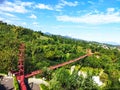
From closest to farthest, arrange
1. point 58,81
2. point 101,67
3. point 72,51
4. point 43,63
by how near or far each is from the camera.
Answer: point 58,81 < point 43,63 < point 101,67 < point 72,51

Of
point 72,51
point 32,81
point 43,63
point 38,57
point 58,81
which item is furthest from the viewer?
point 72,51

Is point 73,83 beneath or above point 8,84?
above

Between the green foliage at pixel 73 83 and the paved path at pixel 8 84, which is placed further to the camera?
the green foliage at pixel 73 83


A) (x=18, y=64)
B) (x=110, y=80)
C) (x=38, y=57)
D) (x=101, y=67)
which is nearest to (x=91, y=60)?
(x=101, y=67)

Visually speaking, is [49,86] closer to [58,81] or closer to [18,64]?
[58,81]

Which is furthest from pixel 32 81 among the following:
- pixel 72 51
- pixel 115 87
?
pixel 72 51

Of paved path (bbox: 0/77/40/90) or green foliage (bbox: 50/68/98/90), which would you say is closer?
paved path (bbox: 0/77/40/90)

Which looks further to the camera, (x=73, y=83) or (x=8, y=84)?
(x=73, y=83)

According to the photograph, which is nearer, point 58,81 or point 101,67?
point 58,81

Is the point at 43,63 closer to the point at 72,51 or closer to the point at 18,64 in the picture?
the point at 18,64

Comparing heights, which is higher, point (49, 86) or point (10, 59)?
point (10, 59)
